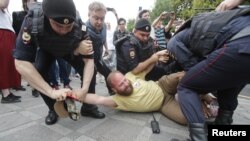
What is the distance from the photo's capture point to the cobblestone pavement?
85.9 inches

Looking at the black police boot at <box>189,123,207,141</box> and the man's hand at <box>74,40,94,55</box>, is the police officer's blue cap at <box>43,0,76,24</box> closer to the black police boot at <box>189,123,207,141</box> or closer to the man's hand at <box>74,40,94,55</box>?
the man's hand at <box>74,40,94,55</box>

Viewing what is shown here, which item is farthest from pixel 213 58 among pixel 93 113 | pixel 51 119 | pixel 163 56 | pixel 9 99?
pixel 9 99

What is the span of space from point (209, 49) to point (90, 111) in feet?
4.97

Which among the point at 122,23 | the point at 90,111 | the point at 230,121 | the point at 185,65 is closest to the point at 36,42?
the point at 90,111

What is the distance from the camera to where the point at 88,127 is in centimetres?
242

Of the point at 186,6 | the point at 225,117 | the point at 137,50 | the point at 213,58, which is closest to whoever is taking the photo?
the point at 213,58

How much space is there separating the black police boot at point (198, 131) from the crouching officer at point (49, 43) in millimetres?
1082

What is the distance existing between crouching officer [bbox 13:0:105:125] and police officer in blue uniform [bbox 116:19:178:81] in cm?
79

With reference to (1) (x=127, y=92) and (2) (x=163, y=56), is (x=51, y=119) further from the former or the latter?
(2) (x=163, y=56)

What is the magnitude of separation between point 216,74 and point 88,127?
4.43 ft

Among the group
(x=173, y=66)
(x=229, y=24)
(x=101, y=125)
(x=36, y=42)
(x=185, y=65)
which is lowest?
(x=101, y=125)

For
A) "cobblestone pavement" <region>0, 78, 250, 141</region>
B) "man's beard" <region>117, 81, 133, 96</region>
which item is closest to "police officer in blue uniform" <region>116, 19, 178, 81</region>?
"man's beard" <region>117, 81, 133, 96</region>

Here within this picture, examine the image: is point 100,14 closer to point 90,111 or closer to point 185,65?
point 90,111

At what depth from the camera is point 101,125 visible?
2477 mm
